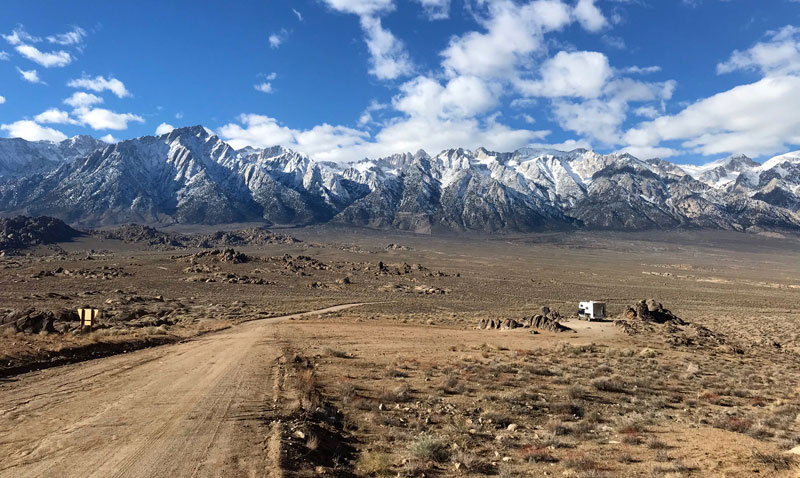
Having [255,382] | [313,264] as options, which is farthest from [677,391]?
[313,264]

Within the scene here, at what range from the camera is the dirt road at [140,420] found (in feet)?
25.4

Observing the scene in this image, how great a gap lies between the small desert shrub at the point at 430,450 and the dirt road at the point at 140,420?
110 inches

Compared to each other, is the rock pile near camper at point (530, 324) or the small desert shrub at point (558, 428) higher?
the small desert shrub at point (558, 428)

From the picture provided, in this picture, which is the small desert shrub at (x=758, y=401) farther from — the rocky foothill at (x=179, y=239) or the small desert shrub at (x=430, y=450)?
the rocky foothill at (x=179, y=239)

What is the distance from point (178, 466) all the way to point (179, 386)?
250 inches

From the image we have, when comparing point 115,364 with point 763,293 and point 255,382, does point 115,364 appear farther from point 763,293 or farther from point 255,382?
point 763,293

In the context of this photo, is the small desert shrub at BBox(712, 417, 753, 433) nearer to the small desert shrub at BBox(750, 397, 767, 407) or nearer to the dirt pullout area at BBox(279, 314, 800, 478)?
the dirt pullout area at BBox(279, 314, 800, 478)

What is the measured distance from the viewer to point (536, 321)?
118ft

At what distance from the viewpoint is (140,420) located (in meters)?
10.1

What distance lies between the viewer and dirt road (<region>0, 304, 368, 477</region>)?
7730 millimetres

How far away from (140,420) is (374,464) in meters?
5.66

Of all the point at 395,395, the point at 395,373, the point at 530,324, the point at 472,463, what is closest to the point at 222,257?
the point at 530,324

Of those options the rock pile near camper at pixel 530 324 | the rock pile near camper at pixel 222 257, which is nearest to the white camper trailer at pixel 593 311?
the rock pile near camper at pixel 530 324

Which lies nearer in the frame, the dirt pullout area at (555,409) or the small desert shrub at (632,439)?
the dirt pullout area at (555,409)
